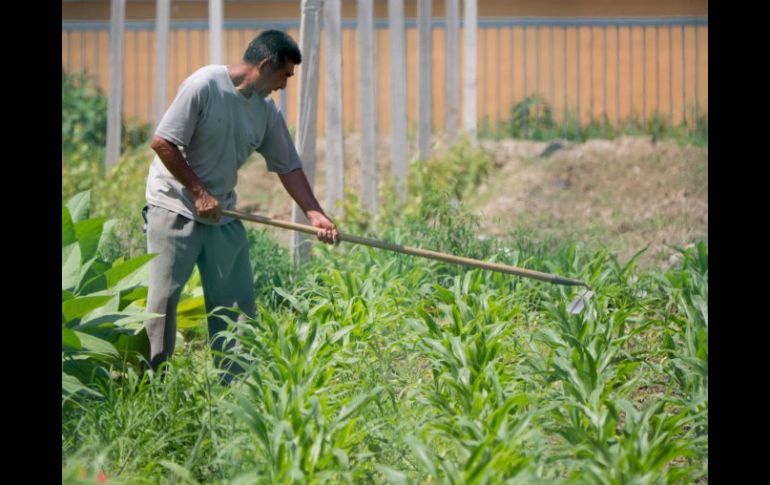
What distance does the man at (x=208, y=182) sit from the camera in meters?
5.67

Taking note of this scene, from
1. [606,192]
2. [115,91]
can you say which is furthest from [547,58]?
[115,91]

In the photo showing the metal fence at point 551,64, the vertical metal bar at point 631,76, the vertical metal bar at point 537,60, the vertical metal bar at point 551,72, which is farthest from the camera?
the vertical metal bar at point 551,72

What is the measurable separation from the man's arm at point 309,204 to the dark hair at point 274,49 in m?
0.63

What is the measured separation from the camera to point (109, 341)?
572cm

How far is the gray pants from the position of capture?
19.0 ft

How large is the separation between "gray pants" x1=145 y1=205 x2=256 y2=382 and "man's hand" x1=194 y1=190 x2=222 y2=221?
0.52 feet

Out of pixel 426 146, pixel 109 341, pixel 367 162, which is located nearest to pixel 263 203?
pixel 426 146

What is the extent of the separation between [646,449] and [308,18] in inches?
192

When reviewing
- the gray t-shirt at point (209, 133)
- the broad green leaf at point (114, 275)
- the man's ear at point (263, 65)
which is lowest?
the broad green leaf at point (114, 275)

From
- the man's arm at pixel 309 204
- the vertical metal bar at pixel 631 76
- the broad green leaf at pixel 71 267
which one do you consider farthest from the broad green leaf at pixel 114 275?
the vertical metal bar at pixel 631 76

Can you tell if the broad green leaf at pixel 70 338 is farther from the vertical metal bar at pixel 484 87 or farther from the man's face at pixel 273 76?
the vertical metal bar at pixel 484 87

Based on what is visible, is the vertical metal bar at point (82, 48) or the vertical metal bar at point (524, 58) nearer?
the vertical metal bar at point (82, 48)

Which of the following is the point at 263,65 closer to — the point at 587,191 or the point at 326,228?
the point at 326,228

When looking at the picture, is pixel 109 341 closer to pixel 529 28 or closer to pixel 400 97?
pixel 400 97
